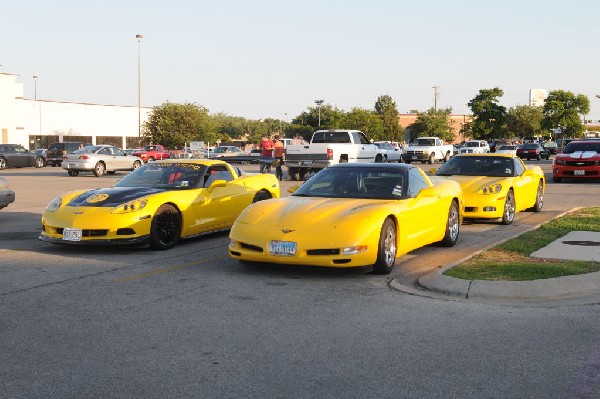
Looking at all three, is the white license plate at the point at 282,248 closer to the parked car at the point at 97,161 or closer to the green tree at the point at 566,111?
the parked car at the point at 97,161

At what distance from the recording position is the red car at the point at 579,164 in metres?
26.7

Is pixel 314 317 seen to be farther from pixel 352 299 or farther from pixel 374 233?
pixel 374 233

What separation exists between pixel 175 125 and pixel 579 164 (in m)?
51.8

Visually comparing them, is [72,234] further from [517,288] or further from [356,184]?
[517,288]

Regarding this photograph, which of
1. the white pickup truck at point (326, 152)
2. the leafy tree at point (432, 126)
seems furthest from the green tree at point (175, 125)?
the white pickup truck at point (326, 152)

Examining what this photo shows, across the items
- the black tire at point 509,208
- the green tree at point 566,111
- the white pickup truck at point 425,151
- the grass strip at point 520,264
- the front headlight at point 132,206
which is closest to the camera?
the grass strip at point 520,264

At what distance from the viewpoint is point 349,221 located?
338 inches

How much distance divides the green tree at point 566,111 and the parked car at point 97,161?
83.4 metres

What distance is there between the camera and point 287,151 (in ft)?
95.6

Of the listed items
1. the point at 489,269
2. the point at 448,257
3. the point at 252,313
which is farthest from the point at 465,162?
the point at 252,313

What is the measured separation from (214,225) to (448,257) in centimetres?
377

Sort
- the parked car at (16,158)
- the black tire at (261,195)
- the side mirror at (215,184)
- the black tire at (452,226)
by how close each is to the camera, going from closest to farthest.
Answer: the black tire at (452,226), the side mirror at (215,184), the black tire at (261,195), the parked car at (16,158)

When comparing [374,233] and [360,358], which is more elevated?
[374,233]

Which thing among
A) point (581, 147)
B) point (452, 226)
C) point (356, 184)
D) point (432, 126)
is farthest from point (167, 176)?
point (432, 126)
